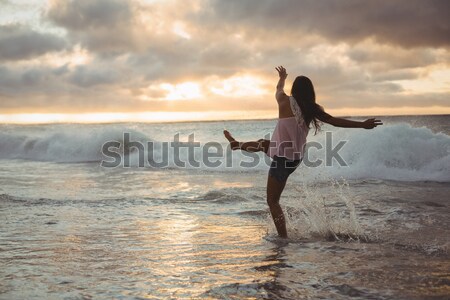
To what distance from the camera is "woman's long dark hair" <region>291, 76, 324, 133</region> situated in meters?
5.64

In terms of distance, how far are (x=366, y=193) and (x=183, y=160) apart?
37.7 ft

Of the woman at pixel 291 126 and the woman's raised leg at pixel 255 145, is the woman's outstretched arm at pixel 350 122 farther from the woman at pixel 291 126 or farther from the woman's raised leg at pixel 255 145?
the woman's raised leg at pixel 255 145

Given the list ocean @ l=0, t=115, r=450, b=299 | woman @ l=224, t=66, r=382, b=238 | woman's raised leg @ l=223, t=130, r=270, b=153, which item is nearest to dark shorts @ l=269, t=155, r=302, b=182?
woman @ l=224, t=66, r=382, b=238

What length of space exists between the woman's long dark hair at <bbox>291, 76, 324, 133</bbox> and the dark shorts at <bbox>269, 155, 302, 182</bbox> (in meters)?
0.57

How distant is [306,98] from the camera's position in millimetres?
5664

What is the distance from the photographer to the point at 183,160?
2098 cm

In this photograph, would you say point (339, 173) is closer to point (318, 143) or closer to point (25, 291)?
point (318, 143)

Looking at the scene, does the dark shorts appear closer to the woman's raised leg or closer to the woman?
the woman

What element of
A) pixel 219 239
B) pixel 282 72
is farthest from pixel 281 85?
pixel 219 239

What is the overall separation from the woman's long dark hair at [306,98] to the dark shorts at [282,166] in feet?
1.88

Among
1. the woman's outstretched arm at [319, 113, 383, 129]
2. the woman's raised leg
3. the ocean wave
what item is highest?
the woman's outstretched arm at [319, 113, 383, 129]

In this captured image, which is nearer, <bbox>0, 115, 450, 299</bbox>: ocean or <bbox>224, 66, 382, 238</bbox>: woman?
<bbox>0, 115, 450, 299</bbox>: ocean

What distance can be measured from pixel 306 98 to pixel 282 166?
89cm

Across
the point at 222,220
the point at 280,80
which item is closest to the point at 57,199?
the point at 222,220
